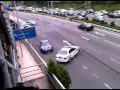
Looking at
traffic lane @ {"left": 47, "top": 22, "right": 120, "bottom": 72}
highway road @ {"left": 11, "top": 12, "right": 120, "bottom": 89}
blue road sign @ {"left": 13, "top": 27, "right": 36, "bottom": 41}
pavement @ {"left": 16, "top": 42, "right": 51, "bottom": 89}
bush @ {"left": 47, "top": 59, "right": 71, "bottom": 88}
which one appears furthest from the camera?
blue road sign @ {"left": 13, "top": 27, "right": 36, "bottom": 41}

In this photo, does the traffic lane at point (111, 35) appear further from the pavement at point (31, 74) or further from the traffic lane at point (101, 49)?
the pavement at point (31, 74)

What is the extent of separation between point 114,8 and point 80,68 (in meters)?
57.0

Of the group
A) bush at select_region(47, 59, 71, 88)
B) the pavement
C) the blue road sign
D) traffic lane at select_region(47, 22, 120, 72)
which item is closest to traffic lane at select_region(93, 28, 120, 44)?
traffic lane at select_region(47, 22, 120, 72)

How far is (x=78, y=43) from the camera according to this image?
3928 cm

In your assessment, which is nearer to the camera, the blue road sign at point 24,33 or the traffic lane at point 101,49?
the traffic lane at point 101,49

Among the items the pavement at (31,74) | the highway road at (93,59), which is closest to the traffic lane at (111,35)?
the highway road at (93,59)

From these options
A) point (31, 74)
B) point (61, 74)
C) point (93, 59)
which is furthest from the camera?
point (93, 59)

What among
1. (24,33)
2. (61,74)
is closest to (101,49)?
(24,33)

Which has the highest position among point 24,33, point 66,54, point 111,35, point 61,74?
point 24,33

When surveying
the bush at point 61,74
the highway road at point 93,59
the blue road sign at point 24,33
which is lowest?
the highway road at point 93,59

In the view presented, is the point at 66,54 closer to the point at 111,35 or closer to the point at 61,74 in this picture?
the point at 61,74

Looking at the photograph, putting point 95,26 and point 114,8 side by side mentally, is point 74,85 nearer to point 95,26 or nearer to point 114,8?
point 95,26

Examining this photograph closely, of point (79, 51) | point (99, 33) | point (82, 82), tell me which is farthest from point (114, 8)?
point (82, 82)

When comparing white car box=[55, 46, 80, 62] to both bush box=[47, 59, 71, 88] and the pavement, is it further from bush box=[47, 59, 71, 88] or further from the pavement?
bush box=[47, 59, 71, 88]
